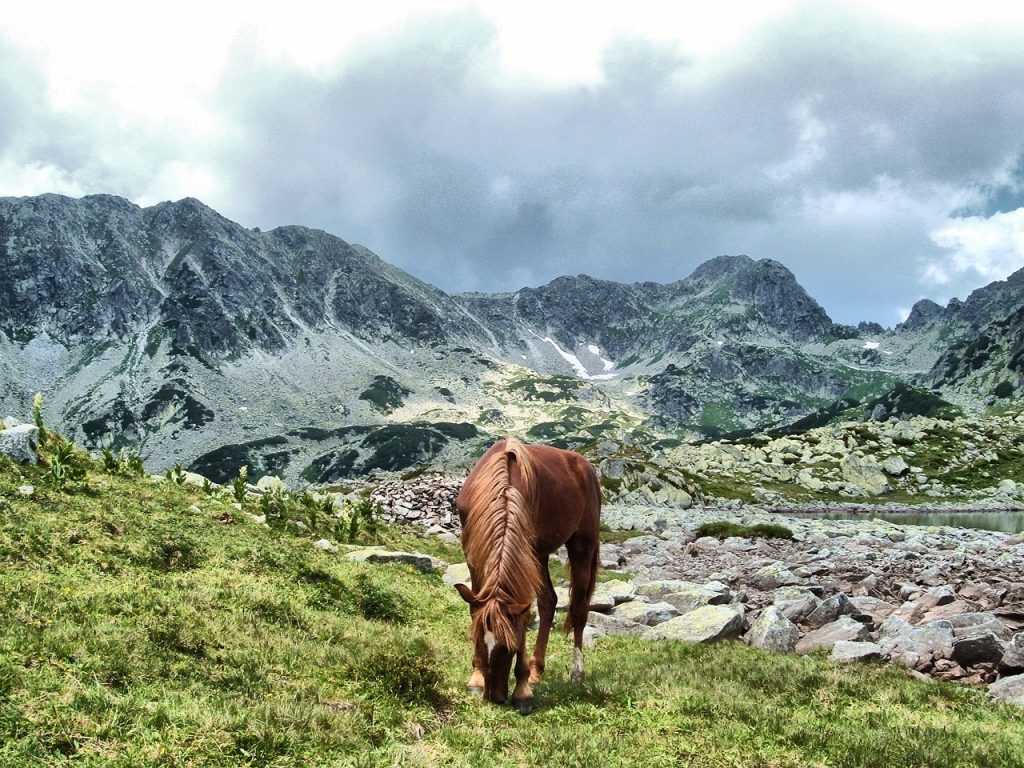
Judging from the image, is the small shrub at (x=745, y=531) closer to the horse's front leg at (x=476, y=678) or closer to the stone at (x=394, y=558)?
the stone at (x=394, y=558)

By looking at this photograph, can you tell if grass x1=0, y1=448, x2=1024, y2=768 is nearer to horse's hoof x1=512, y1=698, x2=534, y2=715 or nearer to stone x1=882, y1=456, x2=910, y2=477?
horse's hoof x1=512, y1=698, x2=534, y2=715

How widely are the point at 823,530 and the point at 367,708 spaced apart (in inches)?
1933

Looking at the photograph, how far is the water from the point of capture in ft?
224

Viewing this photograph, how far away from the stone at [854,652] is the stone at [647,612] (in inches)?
184

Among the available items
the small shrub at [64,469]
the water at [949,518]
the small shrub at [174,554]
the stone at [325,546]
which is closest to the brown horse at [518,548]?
the small shrub at [174,554]

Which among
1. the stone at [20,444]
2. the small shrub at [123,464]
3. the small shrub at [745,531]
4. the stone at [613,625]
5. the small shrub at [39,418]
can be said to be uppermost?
the small shrub at [39,418]

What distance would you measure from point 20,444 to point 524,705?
1880 cm

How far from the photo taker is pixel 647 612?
58.0ft

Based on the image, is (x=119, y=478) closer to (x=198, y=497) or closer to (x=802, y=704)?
(x=198, y=497)

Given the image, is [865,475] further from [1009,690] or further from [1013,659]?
[1009,690]

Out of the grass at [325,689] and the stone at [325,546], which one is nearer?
the grass at [325,689]

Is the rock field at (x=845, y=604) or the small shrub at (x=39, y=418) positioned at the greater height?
the small shrub at (x=39, y=418)

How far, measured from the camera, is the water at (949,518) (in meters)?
68.2

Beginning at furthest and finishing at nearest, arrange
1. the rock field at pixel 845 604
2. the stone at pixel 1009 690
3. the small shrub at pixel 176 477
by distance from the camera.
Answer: the small shrub at pixel 176 477
the rock field at pixel 845 604
the stone at pixel 1009 690
